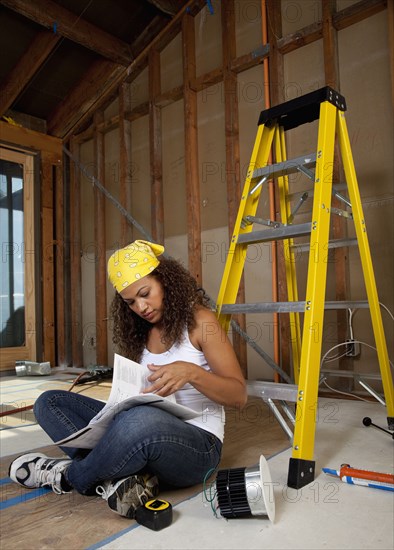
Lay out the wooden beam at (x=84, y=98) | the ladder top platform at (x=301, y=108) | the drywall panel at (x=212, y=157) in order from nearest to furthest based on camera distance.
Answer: the ladder top platform at (x=301, y=108) < the drywall panel at (x=212, y=157) < the wooden beam at (x=84, y=98)

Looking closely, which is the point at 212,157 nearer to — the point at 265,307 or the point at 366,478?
the point at 265,307

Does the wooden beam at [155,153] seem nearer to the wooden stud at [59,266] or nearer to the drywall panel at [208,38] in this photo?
the drywall panel at [208,38]

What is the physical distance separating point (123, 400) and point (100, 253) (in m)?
3.56

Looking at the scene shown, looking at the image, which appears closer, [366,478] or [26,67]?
[366,478]

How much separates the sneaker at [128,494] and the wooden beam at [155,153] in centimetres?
289

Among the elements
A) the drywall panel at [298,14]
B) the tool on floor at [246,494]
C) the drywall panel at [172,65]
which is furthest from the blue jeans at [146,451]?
the drywall panel at [172,65]

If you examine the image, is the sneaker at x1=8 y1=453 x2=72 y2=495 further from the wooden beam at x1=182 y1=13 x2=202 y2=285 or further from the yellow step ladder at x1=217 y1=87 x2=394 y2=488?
the wooden beam at x1=182 y1=13 x2=202 y2=285

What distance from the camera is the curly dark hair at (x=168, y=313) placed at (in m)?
1.50

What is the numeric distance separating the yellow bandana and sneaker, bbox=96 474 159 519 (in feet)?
1.84

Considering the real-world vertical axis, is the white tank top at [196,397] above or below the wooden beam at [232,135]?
below

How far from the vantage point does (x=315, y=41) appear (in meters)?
3.12

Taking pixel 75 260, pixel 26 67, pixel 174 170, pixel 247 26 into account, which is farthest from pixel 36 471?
pixel 26 67

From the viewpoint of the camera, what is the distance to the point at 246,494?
4.03 ft

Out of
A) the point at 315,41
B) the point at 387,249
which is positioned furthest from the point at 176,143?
the point at 387,249
